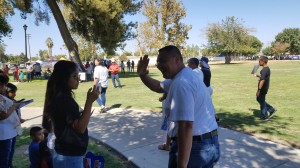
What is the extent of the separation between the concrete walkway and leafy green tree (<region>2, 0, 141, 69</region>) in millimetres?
17869

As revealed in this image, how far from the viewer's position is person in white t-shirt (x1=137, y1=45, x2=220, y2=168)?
237 cm

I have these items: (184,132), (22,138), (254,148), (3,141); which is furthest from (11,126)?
(254,148)

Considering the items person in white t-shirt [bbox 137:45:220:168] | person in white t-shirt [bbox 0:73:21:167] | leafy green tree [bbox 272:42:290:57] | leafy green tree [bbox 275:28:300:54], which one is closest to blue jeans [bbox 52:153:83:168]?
person in white t-shirt [bbox 137:45:220:168]

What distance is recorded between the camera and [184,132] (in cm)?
237

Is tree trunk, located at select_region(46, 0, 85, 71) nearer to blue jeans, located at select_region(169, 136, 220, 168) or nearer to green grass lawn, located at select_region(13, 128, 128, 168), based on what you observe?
green grass lawn, located at select_region(13, 128, 128, 168)

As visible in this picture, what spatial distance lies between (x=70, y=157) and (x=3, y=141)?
5.56 ft

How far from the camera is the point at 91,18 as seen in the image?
2711cm

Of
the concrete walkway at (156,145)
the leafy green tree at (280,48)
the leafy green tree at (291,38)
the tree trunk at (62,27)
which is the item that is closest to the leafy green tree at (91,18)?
the tree trunk at (62,27)

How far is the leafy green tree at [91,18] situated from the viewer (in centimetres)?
2539

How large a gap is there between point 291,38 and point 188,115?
378 feet

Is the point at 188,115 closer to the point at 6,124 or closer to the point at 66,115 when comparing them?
the point at 66,115

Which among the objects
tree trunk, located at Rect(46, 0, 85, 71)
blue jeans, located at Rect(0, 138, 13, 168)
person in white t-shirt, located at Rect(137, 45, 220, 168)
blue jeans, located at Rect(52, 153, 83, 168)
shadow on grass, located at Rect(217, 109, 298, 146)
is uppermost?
tree trunk, located at Rect(46, 0, 85, 71)

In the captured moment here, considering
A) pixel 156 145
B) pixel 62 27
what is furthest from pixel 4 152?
pixel 62 27

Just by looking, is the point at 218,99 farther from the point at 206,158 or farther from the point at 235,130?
the point at 206,158
